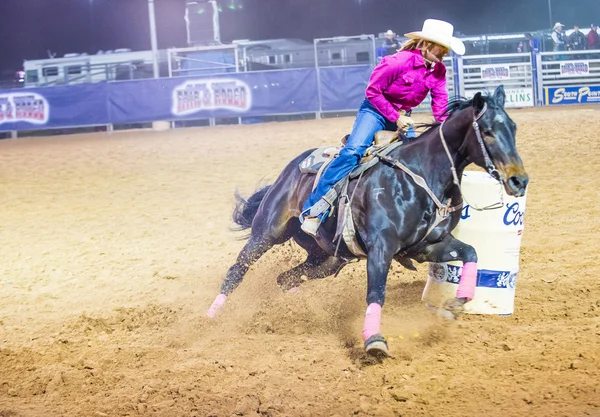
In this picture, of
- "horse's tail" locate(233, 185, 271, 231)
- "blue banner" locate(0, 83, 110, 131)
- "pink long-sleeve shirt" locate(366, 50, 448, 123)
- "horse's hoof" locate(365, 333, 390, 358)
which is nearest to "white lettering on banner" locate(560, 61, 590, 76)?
"blue banner" locate(0, 83, 110, 131)

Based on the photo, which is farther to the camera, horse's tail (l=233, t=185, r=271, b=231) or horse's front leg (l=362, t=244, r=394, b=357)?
horse's tail (l=233, t=185, r=271, b=231)

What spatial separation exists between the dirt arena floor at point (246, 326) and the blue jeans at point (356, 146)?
42.8 inches

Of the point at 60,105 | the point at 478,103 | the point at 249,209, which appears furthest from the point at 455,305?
the point at 60,105

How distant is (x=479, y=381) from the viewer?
3846 millimetres

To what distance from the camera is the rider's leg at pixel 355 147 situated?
4.93 meters

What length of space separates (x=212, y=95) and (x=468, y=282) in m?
16.2

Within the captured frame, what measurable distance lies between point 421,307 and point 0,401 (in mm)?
3093

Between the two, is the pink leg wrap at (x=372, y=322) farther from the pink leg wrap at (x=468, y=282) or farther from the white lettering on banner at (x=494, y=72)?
the white lettering on banner at (x=494, y=72)

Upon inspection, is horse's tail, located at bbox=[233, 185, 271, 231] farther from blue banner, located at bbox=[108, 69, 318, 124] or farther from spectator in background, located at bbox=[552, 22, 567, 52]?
spectator in background, located at bbox=[552, 22, 567, 52]

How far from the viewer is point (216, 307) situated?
221 inches

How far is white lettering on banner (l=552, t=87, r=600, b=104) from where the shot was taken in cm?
1930

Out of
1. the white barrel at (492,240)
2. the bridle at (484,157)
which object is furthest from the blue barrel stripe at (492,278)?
the bridle at (484,157)

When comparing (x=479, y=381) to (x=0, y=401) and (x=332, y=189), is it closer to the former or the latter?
(x=332, y=189)

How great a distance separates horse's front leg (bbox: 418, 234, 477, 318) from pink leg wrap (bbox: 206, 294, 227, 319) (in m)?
1.75
